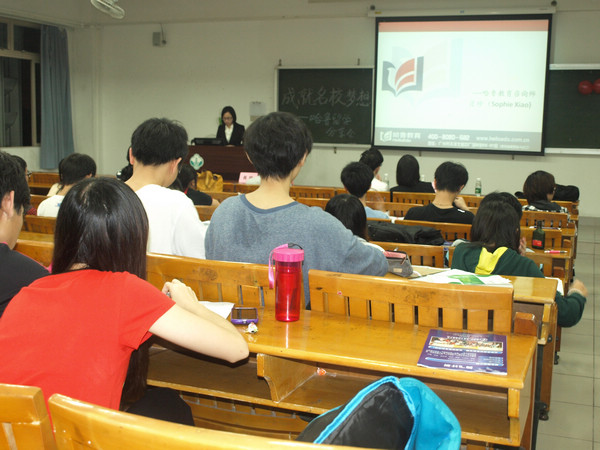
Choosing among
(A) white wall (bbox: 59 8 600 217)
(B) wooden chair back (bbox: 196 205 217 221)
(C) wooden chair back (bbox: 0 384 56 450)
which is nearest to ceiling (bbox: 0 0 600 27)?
(A) white wall (bbox: 59 8 600 217)

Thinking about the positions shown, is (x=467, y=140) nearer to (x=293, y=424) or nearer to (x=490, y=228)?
(x=490, y=228)

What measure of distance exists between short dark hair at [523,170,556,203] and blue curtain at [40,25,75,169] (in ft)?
26.4

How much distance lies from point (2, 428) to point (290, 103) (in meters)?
8.71

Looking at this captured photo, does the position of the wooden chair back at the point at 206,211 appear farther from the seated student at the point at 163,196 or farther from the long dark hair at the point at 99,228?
the long dark hair at the point at 99,228

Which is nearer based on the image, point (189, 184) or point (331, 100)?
point (189, 184)

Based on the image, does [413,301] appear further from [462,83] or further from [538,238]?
[462,83]

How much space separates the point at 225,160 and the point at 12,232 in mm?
6410

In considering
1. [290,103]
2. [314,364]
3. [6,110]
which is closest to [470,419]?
[314,364]

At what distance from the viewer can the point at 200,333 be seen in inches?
52.7

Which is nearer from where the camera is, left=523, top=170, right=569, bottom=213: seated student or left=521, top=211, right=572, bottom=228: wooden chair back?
left=521, top=211, right=572, bottom=228: wooden chair back

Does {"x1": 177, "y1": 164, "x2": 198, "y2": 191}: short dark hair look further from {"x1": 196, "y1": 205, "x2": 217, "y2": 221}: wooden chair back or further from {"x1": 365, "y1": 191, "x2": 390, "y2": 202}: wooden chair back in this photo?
{"x1": 365, "y1": 191, "x2": 390, "y2": 202}: wooden chair back

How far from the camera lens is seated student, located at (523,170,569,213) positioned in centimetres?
458

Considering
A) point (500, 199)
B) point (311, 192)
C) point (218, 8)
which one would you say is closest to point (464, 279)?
point (500, 199)

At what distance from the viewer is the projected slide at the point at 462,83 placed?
26.8 ft
